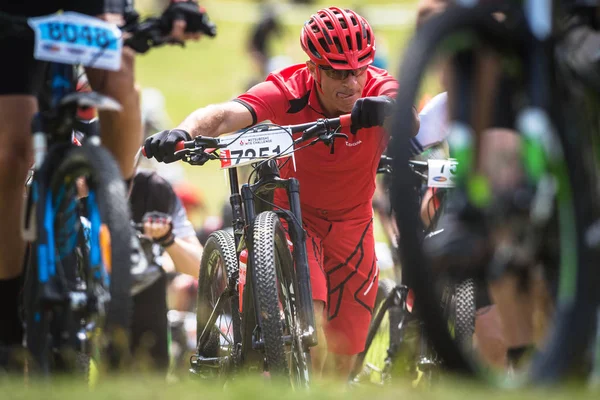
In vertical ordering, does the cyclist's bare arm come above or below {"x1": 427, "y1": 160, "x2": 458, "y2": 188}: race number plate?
above

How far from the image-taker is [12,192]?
16.5ft

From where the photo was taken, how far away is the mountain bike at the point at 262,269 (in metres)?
5.00

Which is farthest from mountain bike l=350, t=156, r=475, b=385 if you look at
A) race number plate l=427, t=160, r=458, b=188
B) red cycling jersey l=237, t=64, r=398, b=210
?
red cycling jersey l=237, t=64, r=398, b=210

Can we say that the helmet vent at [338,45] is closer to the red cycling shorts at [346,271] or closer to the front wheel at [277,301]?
the red cycling shorts at [346,271]

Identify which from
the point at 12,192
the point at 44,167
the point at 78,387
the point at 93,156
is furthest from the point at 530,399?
the point at 12,192

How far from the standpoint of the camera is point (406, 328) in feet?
21.4

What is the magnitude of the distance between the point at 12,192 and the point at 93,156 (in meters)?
0.81

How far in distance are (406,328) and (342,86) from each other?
1.47m

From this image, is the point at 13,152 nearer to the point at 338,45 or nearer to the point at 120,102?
the point at 120,102

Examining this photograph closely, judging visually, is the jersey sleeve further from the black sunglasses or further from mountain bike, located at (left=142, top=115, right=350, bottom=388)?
mountain bike, located at (left=142, top=115, right=350, bottom=388)

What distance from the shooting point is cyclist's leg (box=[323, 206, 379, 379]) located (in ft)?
20.9

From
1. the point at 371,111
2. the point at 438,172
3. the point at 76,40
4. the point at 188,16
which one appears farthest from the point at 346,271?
the point at 76,40

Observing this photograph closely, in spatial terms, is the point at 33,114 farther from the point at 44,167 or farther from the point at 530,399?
the point at 530,399

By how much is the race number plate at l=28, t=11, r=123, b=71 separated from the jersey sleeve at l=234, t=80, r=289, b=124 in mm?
1118
